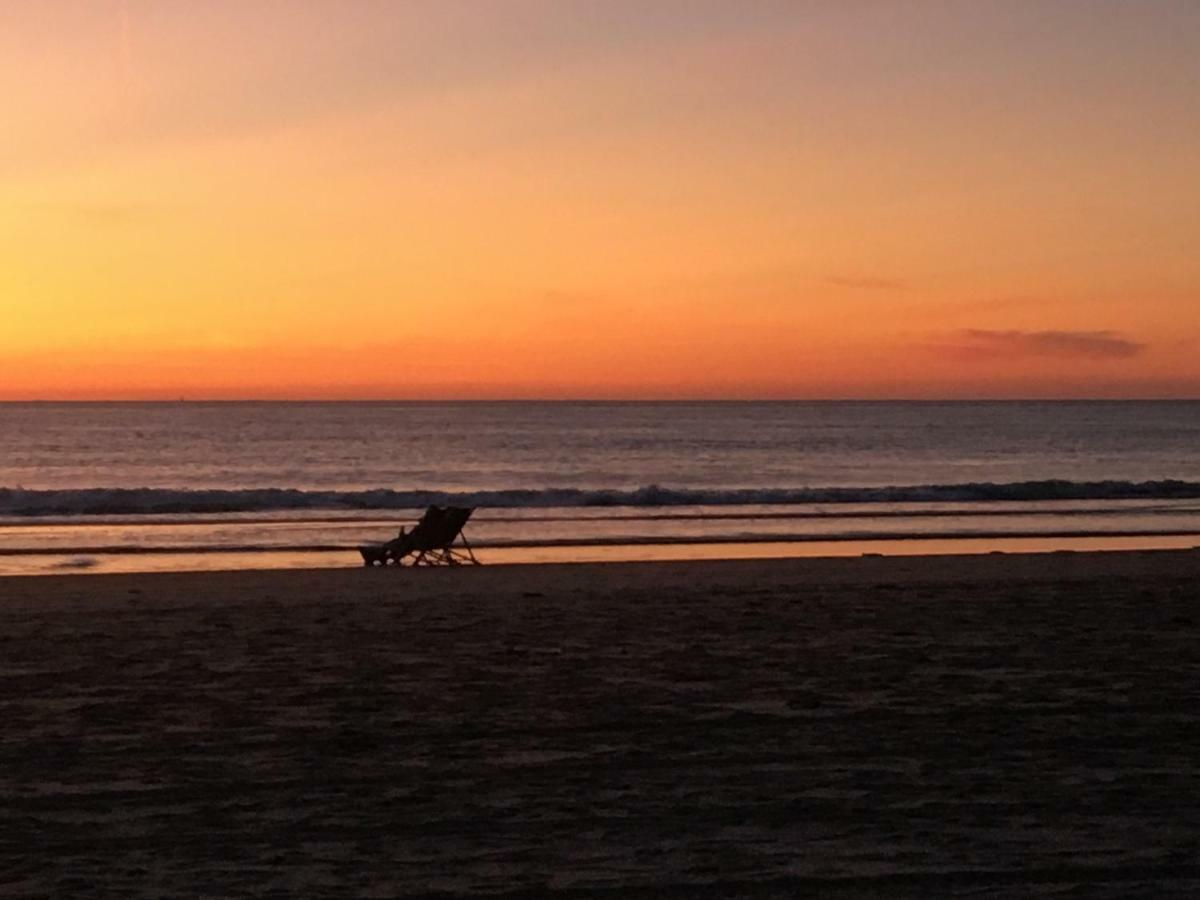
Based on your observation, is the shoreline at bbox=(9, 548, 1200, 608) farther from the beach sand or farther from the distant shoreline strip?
the distant shoreline strip

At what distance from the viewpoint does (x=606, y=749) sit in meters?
6.17

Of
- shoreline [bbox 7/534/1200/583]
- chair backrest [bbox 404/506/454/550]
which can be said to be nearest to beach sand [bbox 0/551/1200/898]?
chair backrest [bbox 404/506/454/550]

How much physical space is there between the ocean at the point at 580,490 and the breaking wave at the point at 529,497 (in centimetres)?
10

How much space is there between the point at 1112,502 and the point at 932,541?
38.7 feet

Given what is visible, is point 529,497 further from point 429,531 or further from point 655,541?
point 429,531

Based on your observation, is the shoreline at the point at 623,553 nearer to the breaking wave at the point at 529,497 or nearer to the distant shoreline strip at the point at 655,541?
the distant shoreline strip at the point at 655,541

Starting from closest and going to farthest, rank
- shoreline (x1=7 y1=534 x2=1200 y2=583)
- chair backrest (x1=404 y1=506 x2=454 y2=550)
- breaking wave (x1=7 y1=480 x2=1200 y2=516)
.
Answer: chair backrest (x1=404 y1=506 x2=454 y2=550) → shoreline (x1=7 y1=534 x2=1200 y2=583) → breaking wave (x1=7 y1=480 x2=1200 y2=516)

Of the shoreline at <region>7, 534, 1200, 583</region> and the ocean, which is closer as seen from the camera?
the shoreline at <region>7, 534, 1200, 583</region>

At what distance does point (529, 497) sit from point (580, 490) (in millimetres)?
2557

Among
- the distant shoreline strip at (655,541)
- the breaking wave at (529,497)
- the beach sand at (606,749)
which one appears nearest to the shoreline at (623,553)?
the distant shoreline strip at (655,541)

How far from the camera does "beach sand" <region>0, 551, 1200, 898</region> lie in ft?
14.8

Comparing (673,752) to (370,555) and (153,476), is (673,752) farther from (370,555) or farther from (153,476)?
(153,476)

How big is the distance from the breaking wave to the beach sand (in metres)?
19.3

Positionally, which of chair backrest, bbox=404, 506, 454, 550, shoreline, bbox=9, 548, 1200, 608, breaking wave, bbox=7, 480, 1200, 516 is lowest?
breaking wave, bbox=7, 480, 1200, 516
